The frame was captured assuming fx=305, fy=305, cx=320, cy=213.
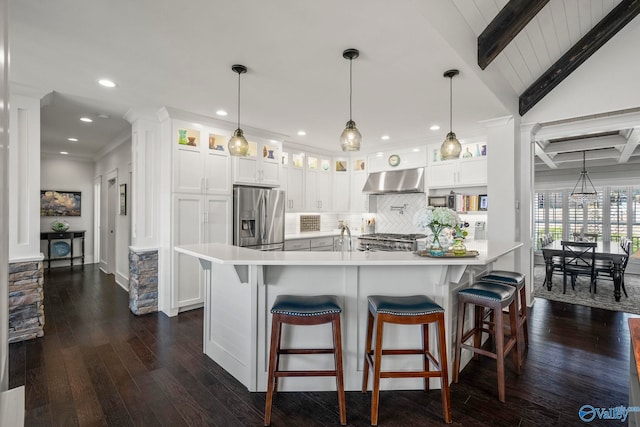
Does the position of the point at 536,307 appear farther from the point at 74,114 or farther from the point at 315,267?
the point at 74,114

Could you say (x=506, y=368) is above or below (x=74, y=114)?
below

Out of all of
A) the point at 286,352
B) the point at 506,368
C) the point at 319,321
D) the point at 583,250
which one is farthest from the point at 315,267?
the point at 583,250

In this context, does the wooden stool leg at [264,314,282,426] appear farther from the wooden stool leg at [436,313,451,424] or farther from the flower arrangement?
the flower arrangement

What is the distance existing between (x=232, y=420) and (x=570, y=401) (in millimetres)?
2305

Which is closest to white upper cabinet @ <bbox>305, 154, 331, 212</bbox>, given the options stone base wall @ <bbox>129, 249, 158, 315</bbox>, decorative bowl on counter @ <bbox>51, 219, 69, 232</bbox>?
stone base wall @ <bbox>129, 249, 158, 315</bbox>

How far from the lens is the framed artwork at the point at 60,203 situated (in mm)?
6656

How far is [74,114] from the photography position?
4.00 metres

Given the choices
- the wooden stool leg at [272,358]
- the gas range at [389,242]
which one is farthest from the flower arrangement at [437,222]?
the gas range at [389,242]

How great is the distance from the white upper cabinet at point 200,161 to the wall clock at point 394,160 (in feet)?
9.80

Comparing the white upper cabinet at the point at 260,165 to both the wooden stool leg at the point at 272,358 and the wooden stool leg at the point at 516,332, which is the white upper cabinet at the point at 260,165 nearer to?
the wooden stool leg at the point at 272,358

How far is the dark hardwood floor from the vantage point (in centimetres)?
196

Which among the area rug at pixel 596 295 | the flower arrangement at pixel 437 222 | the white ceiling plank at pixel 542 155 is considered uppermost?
the white ceiling plank at pixel 542 155

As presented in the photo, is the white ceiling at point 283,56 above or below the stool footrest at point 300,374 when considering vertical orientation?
above

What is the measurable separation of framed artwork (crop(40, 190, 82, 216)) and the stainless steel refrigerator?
5196 millimetres
